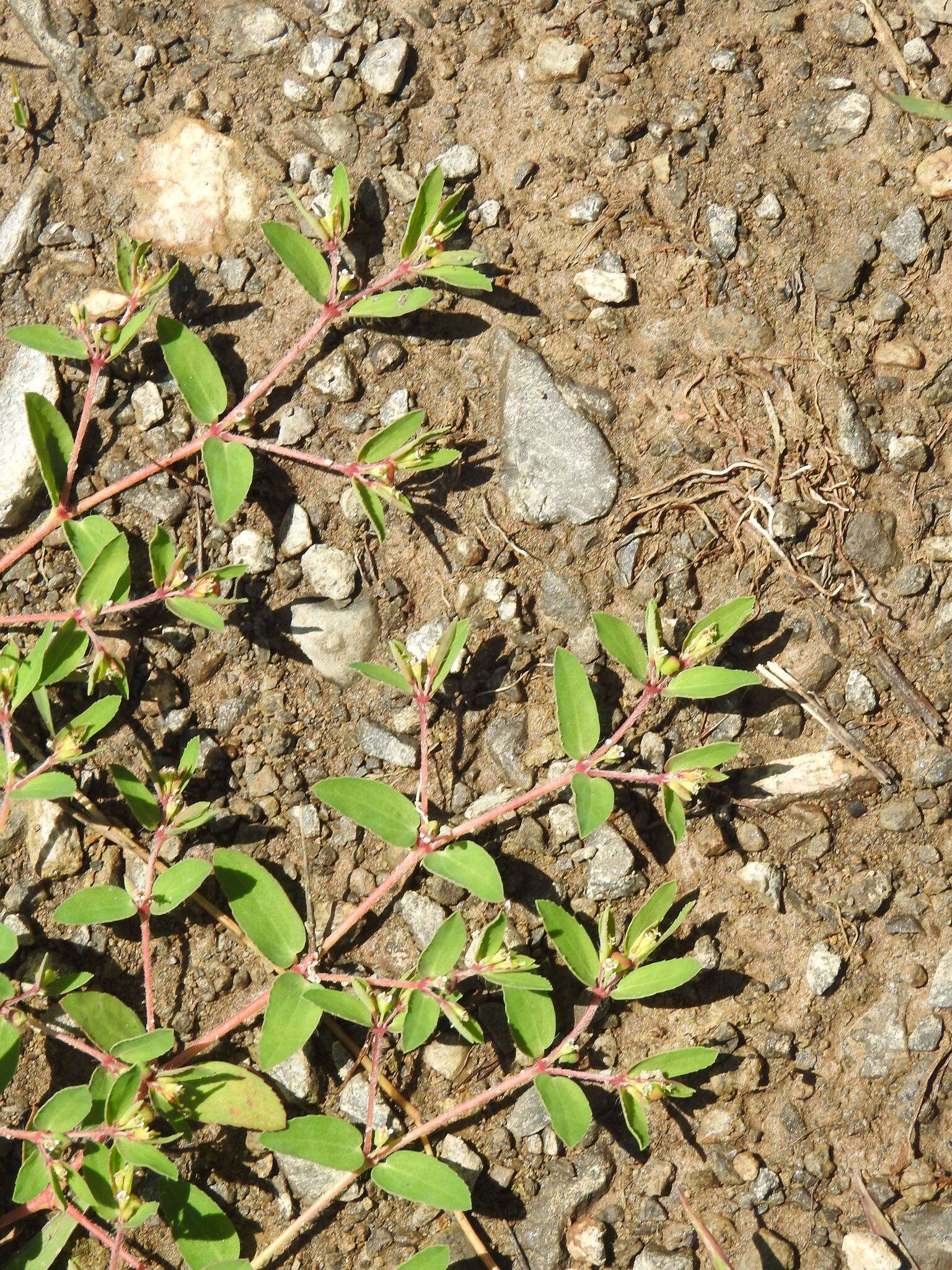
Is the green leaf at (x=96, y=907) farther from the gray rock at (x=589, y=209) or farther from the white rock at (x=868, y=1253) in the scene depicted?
the gray rock at (x=589, y=209)

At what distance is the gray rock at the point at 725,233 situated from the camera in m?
3.44

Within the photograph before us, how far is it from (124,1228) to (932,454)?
3273 mm

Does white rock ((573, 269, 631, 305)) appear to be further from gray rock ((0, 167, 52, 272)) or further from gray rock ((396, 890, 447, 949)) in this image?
gray rock ((396, 890, 447, 949))

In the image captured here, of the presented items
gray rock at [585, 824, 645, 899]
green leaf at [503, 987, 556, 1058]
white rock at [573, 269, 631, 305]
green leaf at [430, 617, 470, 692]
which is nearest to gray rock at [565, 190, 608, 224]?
white rock at [573, 269, 631, 305]

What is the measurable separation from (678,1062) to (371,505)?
1.87 metres

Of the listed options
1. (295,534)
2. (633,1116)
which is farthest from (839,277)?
(633,1116)

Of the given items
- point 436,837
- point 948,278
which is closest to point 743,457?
point 948,278

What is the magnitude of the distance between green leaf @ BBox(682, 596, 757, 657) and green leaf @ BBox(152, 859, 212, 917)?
156 cm

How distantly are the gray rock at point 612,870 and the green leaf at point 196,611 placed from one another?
1320 millimetres

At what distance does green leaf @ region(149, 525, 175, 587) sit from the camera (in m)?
3.18

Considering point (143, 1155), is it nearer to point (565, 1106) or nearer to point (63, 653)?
point (565, 1106)

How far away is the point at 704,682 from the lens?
3154 millimetres

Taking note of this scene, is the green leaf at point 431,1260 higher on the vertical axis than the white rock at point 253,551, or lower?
lower

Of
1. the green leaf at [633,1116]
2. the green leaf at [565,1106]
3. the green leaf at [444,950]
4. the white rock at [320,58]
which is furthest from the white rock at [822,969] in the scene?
the white rock at [320,58]
